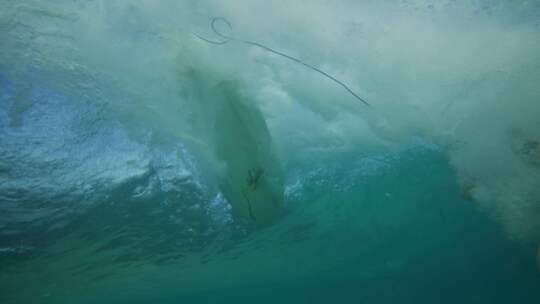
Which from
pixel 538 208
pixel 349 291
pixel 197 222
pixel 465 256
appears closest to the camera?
→ pixel 197 222

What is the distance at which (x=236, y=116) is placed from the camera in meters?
9.95

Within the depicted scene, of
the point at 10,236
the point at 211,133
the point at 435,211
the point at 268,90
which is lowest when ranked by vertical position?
the point at 10,236

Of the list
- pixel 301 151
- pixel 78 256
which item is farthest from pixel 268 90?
pixel 78 256

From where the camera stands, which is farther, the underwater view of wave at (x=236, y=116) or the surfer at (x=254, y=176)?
the surfer at (x=254, y=176)

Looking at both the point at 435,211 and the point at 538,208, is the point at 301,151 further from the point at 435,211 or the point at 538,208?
the point at 435,211

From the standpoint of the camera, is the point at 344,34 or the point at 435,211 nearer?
the point at 344,34

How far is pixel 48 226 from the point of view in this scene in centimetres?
1570

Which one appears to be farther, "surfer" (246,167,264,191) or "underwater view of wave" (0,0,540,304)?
"surfer" (246,167,264,191)

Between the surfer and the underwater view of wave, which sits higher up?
the underwater view of wave

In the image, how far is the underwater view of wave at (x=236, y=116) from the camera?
26.6 feet

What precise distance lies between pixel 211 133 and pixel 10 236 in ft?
37.7

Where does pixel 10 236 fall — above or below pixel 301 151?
below

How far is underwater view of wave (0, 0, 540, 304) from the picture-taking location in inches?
319

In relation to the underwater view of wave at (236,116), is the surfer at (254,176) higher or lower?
lower
